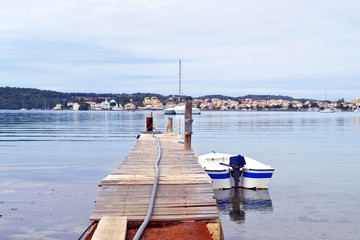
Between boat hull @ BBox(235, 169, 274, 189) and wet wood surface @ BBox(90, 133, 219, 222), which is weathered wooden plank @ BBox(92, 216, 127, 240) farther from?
boat hull @ BBox(235, 169, 274, 189)

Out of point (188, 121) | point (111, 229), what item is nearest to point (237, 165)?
point (188, 121)

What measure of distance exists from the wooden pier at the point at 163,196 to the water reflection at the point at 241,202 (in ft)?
7.70

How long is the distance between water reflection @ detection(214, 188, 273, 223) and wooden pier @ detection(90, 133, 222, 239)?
2.35 meters

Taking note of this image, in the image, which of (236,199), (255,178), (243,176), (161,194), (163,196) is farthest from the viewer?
(243,176)

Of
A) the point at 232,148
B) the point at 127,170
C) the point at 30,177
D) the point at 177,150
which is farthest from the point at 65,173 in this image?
the point at 232,148

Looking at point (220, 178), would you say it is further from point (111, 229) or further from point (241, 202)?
Result: point (111, 229)

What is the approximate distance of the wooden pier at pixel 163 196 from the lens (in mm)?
8586

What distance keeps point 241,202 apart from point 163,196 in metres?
6.69

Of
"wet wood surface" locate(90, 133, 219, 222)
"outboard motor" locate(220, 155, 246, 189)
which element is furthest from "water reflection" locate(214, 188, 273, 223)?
"wet wood surface" locate(90, 133, 219, 222)

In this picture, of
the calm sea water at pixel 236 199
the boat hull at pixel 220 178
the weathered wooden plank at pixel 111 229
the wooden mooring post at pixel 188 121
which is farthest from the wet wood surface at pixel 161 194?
the wooden mooring post at pixel 188 121

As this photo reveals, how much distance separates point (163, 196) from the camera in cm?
985

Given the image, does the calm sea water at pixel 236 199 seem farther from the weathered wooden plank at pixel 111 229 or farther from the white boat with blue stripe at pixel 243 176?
the weathered wooden plank at pixel 111 229

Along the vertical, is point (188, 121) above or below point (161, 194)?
above

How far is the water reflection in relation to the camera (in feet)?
47.6
